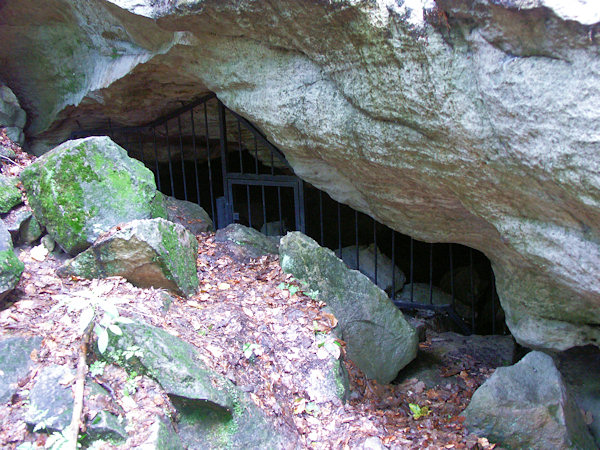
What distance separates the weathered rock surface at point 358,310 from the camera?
4.25 meters

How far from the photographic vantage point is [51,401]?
246 centimetres

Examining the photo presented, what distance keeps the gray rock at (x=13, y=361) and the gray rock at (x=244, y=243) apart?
2272 mm

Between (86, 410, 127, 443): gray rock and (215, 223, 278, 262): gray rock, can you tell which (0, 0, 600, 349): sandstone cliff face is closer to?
(215, 223, 278, 262): gray rock

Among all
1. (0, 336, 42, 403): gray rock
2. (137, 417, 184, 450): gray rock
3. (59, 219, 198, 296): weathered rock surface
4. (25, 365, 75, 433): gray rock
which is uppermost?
(59, 219, 198, 296): weathered rock surface

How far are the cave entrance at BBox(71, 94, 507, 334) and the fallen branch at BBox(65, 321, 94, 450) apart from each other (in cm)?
322

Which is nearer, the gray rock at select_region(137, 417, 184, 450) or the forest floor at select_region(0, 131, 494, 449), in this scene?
the gray rock at select_region(137, 417, 184, 450)

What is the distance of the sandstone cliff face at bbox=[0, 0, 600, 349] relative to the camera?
102 inches

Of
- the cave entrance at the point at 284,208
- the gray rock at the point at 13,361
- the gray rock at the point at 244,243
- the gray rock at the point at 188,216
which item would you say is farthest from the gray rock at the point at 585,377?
the gray rock at the point at 13,361

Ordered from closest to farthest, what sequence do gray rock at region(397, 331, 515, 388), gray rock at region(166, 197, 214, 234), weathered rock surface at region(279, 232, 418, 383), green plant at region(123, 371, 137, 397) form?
green plant at region(123, 371, 137, 397), weathered rock surface at region(279, 232, 418, 383), gray rock at region(397, 331, 515, 388), gray rock at region(166, 197, 214, 234)

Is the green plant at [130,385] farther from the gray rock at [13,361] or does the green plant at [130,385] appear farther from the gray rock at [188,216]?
the gray rock at [188,216]

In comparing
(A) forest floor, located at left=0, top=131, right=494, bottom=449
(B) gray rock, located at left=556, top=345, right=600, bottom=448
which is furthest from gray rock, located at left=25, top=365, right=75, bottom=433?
(B) gray rock, located at left=556, top=345, right=600, bottom=448

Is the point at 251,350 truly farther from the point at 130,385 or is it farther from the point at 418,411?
the point at 418,411

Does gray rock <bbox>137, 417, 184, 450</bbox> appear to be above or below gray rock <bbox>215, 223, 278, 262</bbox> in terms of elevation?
below

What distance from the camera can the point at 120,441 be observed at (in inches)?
94.9
